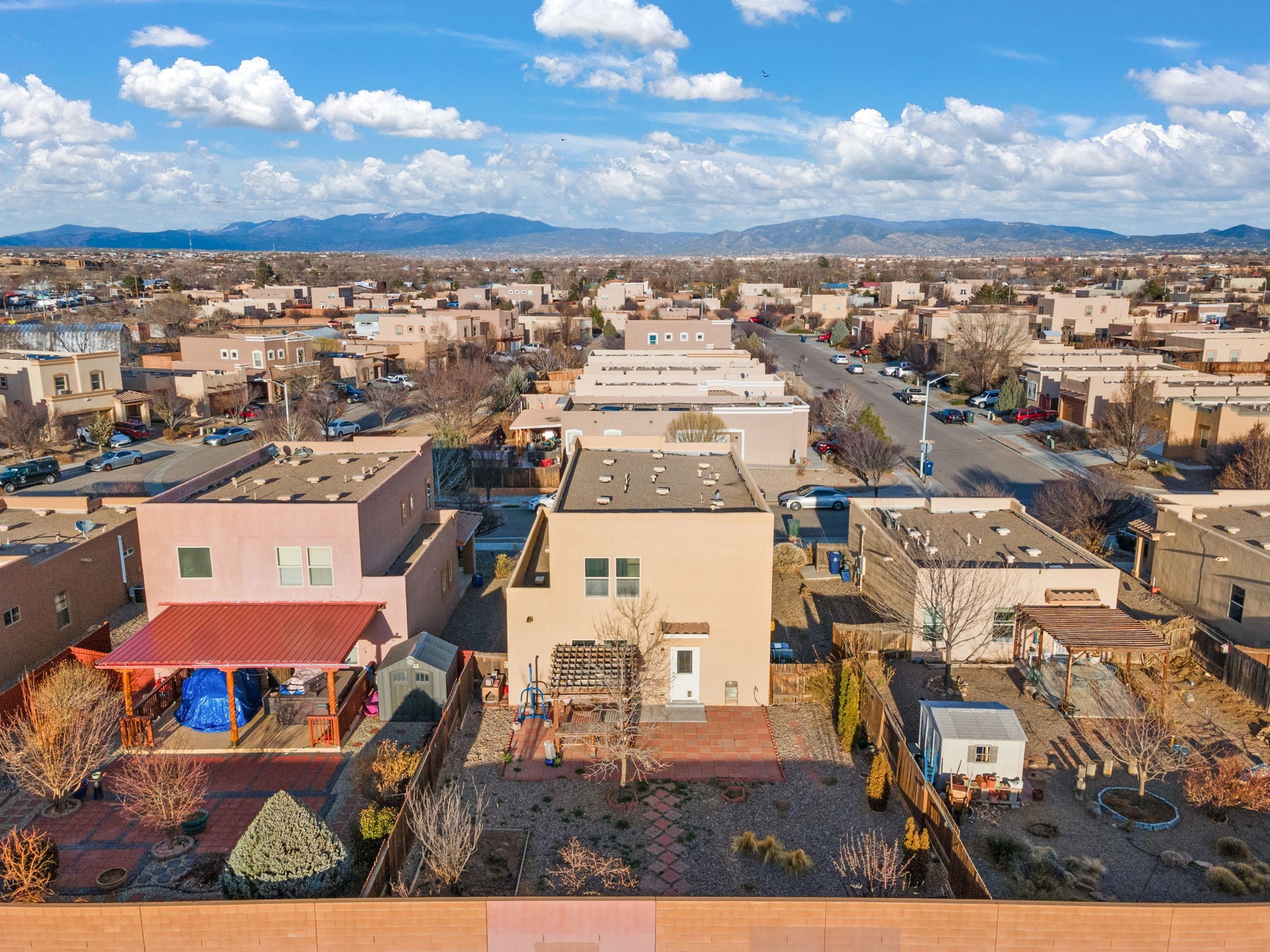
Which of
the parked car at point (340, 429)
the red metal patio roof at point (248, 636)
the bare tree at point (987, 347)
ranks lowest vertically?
the parked car at point (340, 429)

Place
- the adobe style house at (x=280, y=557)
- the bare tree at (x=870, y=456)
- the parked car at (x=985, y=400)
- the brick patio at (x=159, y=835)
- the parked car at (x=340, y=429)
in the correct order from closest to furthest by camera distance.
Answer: the brick patio at (x=159, y=835) < the adobe style house at (x=280, y=557) < the bare tree at (x=870, y=456) < the parked car at (x=340, y=429) < the parked car at (x=985, y=400)

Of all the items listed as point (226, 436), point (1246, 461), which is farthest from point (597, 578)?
point (226, 436)

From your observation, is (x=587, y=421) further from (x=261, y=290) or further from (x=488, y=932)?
(x=261, y=290)

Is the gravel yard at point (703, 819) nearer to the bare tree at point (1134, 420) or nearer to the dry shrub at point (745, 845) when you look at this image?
the dry shrub at point (745, 845)

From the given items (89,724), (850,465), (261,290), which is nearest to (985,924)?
(89,724)

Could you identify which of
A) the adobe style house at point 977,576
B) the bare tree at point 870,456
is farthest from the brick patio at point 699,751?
the bare tree at point 870,456

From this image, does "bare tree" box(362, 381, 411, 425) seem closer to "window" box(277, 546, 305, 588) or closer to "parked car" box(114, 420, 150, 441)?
"parked car" box(114, 420, 150, 441)

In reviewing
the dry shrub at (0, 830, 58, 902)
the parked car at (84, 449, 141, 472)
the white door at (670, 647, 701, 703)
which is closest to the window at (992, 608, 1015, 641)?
the white door at (670, 647, 701, 703)
